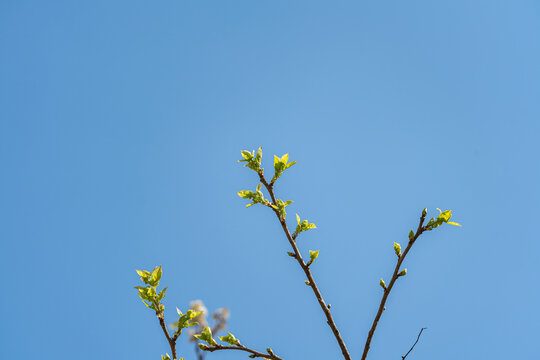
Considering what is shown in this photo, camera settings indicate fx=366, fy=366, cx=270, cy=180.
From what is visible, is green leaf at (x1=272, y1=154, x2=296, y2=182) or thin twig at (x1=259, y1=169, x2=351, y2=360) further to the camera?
green leaf at (x1=272, y1=154, x2=296, y2=182)

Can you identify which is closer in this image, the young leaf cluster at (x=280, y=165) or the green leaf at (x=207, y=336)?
the green leaf at (x=207, y=336)

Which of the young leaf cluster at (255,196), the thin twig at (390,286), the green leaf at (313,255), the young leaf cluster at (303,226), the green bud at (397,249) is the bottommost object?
the thin twig at (390,286)

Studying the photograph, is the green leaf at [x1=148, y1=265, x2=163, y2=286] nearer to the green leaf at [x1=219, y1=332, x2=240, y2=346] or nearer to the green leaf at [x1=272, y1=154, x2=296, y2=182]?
the green leaf at [x1=219, y1=332, x2=240, y2=346]

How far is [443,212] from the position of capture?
328cm

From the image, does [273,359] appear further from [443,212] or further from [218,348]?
[443,212]

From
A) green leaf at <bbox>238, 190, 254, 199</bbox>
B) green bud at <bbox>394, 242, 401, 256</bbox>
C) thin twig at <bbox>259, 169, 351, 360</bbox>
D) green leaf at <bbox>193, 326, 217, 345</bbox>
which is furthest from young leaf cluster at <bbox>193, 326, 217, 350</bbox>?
green bud at <bbox>394, 242, 401, 256</bbox>

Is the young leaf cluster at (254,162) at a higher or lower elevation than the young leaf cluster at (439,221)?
higher

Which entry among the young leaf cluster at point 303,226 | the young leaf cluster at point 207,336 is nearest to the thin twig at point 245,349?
the young leaf cluster at point 207,336

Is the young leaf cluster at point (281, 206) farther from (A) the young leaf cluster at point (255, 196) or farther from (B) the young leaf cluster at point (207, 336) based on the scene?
(B) the young leaf cluster at point (207, 336)

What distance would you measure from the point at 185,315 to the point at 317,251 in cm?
135

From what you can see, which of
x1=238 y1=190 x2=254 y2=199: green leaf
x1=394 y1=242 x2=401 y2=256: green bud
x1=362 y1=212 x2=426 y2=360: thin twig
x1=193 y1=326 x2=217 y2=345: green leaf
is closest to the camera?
x1=362 y1=212 x2=426 y2=360: thin twig

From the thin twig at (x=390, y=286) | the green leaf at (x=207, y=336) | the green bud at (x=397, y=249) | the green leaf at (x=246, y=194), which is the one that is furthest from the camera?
the green leaf at (x=246, y=194)

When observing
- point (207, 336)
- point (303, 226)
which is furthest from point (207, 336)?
point (303, 226)

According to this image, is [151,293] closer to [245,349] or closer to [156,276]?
[156,276]
